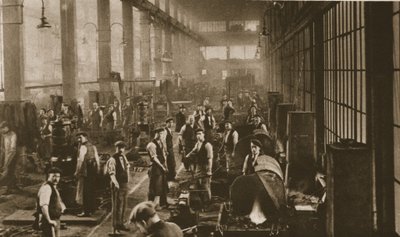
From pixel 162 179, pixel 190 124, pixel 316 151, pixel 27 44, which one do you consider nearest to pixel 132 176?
pixel 190 124

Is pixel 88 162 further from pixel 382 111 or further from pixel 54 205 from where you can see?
pixel 382 111

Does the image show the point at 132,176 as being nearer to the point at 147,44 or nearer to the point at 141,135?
the point at 141,135

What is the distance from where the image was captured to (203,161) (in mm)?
10859

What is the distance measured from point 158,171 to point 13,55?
7.93 meters

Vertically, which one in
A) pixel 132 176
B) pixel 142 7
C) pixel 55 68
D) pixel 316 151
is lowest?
pixel 132 176

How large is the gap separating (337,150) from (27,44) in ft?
109

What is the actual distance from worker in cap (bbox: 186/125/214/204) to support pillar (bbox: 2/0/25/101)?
24.5ft

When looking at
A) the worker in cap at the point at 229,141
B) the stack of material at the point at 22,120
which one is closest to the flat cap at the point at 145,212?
the worker in cap at the point at 229,141

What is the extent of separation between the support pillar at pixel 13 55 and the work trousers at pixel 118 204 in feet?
25.5

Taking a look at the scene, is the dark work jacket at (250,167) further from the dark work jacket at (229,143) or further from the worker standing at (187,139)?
the worker standing at (187,139)

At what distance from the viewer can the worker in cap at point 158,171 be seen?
407 inches

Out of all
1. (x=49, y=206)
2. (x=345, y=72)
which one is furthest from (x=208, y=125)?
(x=49, y=206)

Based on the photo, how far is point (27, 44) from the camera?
1373 inches

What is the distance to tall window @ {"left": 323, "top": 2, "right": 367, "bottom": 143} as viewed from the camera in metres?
6.84
